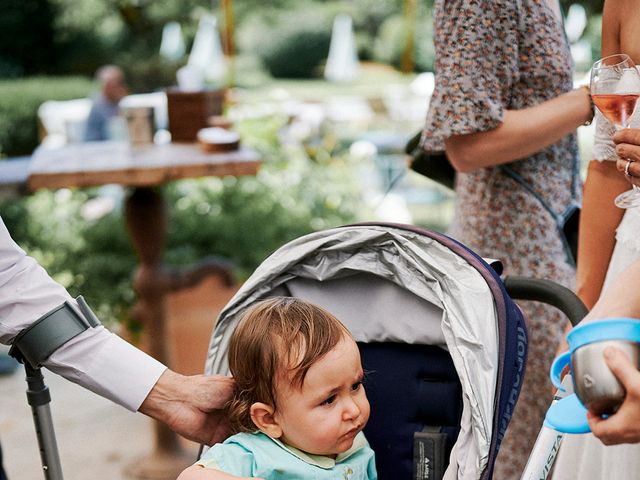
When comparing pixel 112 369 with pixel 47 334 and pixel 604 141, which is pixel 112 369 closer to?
pixel 47 334

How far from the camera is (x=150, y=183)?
3994 mm

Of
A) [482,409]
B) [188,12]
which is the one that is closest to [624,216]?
[482,409]

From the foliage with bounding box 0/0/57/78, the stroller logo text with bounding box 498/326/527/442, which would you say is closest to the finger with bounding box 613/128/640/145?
the stroller logo text with bounding box 498/326/527/442

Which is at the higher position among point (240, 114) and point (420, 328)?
point (420, 328)

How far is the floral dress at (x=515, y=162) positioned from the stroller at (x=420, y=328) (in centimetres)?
42

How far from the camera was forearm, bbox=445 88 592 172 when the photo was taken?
2125 millimetres

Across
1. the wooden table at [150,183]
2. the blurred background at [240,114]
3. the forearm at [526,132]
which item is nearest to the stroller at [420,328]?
the forearm at [526,132]

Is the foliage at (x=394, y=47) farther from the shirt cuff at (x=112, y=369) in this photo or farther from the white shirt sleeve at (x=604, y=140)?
the shirt cuff at (x=112, y=369)

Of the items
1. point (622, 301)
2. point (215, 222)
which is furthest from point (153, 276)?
point (622, 301)

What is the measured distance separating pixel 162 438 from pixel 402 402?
→ 2363 mm

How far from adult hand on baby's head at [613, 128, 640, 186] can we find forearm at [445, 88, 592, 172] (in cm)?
46

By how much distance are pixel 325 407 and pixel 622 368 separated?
709 millimetres

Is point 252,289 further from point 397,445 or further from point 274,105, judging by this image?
point 274,105

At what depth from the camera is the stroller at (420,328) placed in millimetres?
1689
